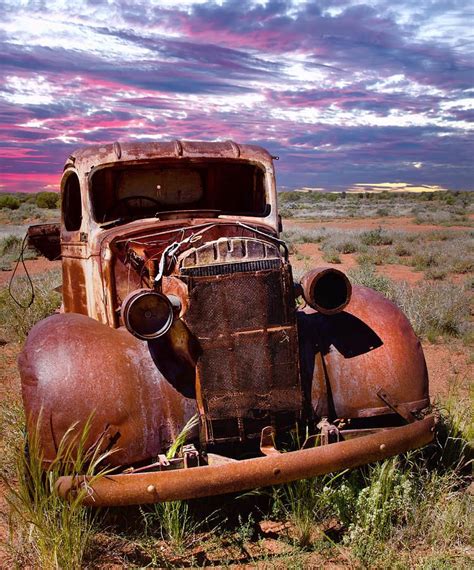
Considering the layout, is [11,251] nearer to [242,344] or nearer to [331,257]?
[331,257]

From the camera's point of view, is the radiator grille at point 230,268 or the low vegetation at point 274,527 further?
the radiator grille at point 230,268

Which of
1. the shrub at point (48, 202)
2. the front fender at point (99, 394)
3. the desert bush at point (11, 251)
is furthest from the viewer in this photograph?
the shrub at point (48, 202)

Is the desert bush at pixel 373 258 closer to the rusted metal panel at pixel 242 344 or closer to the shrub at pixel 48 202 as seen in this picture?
the rusted metal panel at pixel 242 344

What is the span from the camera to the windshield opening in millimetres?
5039

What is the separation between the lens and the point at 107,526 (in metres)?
3.57

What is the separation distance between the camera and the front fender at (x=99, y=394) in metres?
3.30

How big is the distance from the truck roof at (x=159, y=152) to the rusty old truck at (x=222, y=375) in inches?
34.0

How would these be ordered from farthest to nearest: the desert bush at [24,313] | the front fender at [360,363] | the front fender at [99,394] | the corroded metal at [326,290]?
the desert bush at [24,313] < the front fender at [360,363] < the corroded metal at [326,290] < the front fender at [99,394]

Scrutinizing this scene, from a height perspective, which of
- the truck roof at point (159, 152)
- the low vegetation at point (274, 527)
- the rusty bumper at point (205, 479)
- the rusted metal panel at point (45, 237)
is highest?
the truck roof at point (159, 152)

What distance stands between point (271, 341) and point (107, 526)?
1.47 m

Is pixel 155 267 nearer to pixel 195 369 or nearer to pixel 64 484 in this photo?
pixel 195 369

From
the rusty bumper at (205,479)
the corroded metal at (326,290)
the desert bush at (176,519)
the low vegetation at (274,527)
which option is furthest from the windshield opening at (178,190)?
the rusty bumper at (205,479)

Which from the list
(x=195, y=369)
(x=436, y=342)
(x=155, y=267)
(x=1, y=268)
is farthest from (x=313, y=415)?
(x=1, y=268)

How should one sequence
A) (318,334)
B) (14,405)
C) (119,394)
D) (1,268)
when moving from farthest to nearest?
(1,268)
(14,405)
(318,334)
(119,394)
